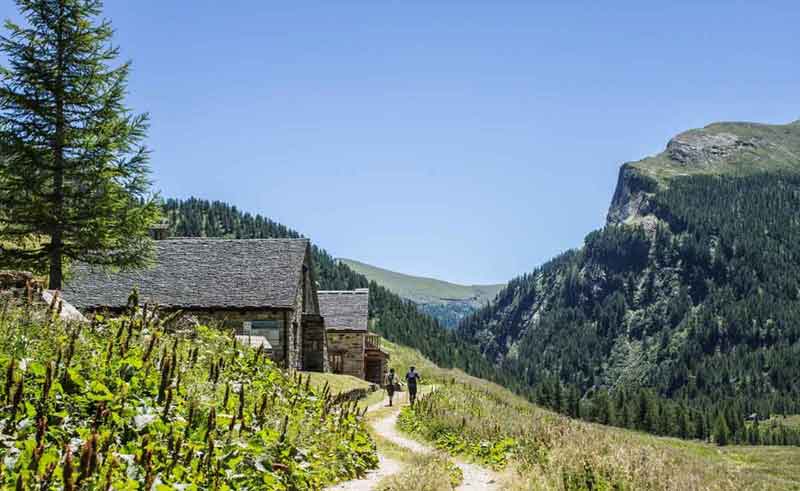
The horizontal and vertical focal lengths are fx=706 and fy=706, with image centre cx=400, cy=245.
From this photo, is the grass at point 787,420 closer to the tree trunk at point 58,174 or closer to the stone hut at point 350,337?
the stone hut at point 350,337

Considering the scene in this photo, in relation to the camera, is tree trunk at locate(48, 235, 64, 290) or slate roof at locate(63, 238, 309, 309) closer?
tree trunk at locate(48, 235, 64, 290)

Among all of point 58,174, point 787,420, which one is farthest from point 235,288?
point 787,420

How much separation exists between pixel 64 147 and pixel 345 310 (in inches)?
1228

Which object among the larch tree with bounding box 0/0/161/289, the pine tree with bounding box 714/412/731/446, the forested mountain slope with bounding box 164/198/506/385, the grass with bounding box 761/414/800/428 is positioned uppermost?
the larch tree with bounding box 0/0/161/289

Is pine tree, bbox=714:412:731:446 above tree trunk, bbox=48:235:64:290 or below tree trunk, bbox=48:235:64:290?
below

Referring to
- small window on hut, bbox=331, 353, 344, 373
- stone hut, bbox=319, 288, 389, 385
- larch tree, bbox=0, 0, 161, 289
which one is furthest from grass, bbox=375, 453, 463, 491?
stone hut, bbox=319, 288, 389, 385

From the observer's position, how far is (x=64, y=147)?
23859 mm

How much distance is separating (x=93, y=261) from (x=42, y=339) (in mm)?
17294

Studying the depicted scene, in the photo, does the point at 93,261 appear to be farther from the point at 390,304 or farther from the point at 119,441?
the point at 390,304

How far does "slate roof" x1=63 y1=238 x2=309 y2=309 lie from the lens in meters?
35.7

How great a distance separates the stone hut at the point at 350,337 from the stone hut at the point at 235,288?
33.6 ft

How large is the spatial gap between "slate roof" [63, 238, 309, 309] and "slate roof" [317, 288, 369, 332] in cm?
1344

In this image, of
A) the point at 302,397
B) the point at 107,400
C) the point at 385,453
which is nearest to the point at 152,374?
the point at 107,400

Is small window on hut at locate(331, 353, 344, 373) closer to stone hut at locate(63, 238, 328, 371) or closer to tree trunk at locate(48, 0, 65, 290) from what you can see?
stone hut at locate(63, 238, 328, 371)
